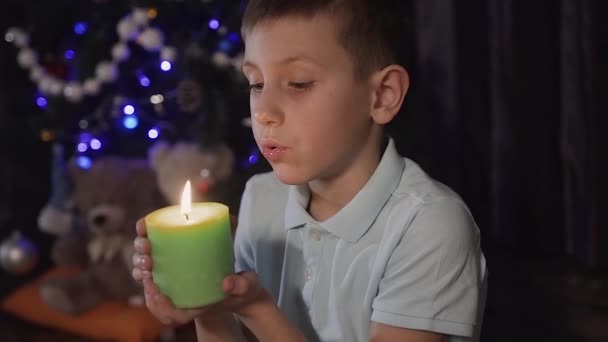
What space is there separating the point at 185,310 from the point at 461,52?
6.61 ft

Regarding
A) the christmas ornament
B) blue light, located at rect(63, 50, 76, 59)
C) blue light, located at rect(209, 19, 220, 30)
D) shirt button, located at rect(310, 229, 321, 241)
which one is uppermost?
blue light, located at rect(209, 19, 220, 30)

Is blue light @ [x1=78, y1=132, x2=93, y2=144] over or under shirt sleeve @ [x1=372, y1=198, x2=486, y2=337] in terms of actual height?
over

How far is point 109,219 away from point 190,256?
166cm

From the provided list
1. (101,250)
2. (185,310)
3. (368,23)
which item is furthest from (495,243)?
(185,310)

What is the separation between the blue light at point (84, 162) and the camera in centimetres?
243

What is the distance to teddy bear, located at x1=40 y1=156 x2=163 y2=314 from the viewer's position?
2285 mm

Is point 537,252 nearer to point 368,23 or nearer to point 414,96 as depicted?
point 414,96

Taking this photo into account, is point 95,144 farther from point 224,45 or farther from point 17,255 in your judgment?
point 224,45

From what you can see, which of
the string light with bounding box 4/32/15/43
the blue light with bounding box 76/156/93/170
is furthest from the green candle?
the string light with bounding box 4/32/15/43

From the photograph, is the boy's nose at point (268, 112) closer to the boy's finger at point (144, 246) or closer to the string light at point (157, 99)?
the boy's finger at point (144, 246)

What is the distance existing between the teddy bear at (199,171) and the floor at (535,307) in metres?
0.53

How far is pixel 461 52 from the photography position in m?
2.53

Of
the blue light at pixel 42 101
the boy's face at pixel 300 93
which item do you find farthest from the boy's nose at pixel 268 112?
the blue light at pixel 42 101

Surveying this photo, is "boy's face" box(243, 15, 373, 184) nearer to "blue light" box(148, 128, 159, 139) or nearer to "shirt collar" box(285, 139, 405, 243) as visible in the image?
"shirt collar" box(285, 139, 405, 243)
